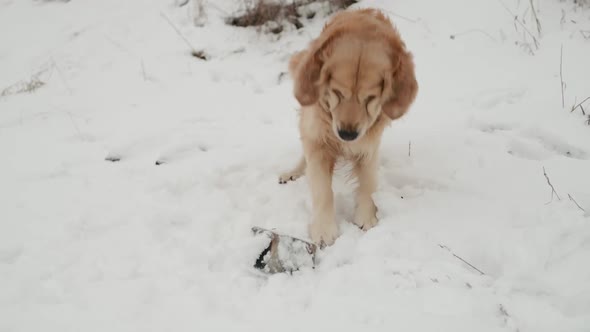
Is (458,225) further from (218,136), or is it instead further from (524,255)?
(218,136)

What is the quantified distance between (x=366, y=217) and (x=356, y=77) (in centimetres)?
90

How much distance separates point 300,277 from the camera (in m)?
2.02

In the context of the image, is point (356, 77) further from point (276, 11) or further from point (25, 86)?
point (25, 86)

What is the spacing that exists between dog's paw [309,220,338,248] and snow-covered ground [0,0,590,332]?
68 millimetres

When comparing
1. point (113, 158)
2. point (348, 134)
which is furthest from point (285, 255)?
point (113, 158)

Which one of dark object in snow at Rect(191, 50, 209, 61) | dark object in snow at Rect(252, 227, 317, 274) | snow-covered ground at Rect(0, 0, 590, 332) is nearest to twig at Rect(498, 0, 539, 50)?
snow-covered ground at Rect(0, 0, 590, 332)

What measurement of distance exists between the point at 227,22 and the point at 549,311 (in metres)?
5.13


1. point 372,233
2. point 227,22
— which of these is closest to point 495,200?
point 372,233

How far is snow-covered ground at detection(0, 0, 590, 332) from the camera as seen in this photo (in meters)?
1.79

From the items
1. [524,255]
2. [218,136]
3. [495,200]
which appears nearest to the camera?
[524,255]

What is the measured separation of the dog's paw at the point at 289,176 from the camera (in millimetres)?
2914

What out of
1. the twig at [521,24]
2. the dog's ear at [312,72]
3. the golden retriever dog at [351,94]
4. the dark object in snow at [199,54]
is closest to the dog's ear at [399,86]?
the golden retriever dog at [351,94]

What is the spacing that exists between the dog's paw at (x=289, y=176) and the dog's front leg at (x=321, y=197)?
34cm

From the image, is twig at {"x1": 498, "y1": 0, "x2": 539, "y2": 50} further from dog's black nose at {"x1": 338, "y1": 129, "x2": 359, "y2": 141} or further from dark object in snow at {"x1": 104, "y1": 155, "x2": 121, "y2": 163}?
dark object in snow at {"x1": 104, "y1": 155, "x2": 121, "y2": 163}
